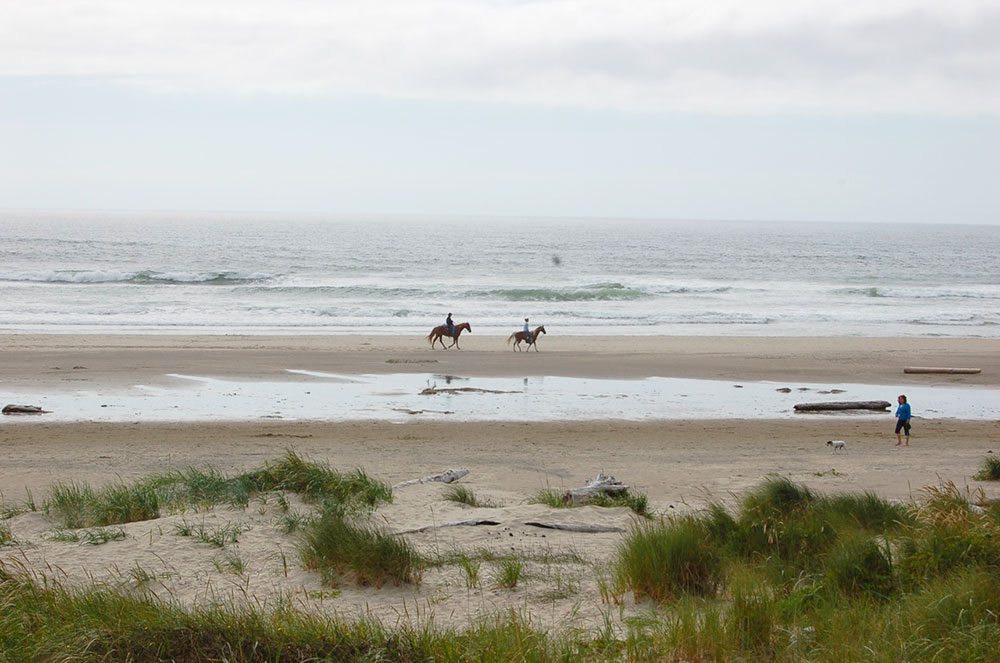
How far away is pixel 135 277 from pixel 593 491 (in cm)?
5209

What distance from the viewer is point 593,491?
967 centimetres

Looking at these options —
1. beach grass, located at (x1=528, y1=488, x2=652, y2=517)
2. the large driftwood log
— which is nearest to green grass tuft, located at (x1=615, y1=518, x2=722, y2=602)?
beach grass, located at (x1=528, y1=488, x2=652, y2=517)

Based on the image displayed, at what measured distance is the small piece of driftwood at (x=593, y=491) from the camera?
9414 millimetres

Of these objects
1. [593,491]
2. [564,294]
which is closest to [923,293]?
[564,294]

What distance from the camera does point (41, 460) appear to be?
43.5ft

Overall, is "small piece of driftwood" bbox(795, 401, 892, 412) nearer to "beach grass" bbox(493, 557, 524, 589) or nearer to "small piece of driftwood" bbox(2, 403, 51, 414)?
"beach grass" bbox(493, 557, 524, 589)

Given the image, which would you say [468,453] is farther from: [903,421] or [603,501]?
[903,421]

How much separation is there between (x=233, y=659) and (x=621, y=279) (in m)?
60.5

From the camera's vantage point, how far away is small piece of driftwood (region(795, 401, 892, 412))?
1848 cm

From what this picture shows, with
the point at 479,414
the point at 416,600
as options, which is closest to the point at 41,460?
the point at 479,414

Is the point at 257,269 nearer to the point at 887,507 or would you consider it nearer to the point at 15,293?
the point at 15,293

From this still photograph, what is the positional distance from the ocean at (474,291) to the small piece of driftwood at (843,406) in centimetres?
1522

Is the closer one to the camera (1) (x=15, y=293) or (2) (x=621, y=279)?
(1) (x=15, y=293)

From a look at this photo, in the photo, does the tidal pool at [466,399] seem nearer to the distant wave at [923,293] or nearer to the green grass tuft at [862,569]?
the green grass tuft at [862,569]
